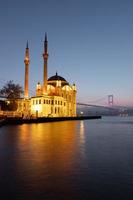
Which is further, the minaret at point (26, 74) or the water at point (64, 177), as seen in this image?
the minaret at point (26, 74)

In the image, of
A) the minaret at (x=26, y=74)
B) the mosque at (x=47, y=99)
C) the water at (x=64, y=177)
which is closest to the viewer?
the water at (x=64, y=177)

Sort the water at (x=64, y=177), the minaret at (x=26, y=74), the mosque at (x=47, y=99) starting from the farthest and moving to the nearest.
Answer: the minaret at (x=26, y=74) → the mosque at (x=47, y=99) → the water at (x=64, y=177)

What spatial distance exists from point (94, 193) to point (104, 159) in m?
6.26

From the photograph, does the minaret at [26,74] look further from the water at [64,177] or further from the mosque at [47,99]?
the water at [64,177]

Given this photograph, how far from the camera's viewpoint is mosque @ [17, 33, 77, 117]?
81.3m


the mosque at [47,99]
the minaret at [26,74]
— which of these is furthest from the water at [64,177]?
the minaret at [26,74]

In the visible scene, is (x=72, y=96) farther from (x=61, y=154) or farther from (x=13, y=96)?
(x=61, y=154)

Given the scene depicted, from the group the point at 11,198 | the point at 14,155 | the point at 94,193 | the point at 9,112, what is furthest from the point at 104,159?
the point at 9,112

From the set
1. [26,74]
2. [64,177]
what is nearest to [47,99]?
[26,74]

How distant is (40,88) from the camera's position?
319 feet

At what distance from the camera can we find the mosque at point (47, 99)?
81.3m

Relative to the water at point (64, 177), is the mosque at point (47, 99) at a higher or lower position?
higher

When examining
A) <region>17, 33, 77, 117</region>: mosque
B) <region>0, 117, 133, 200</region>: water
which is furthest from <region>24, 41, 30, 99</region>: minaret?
<region>0, 117, 133, 200</region>: water

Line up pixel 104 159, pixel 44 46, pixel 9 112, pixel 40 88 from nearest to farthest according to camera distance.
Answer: pixel 104 159 < pixel 9 112 < pixel 44 46 < pixel 40 88
